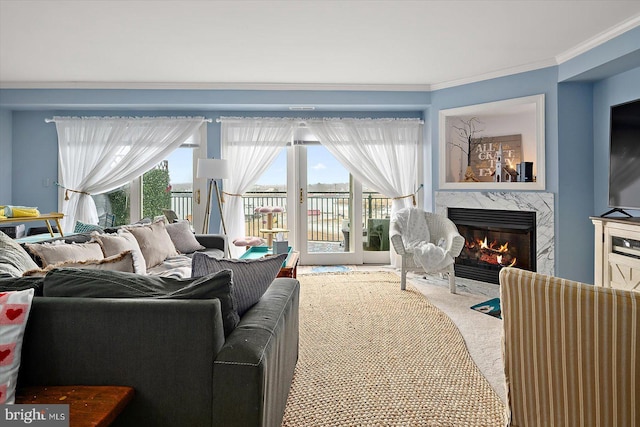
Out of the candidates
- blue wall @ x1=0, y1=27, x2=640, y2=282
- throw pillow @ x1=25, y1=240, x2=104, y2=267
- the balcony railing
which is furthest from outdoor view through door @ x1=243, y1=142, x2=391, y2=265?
throw pillow @ x1=25, y1=240, x2=104, y2=267

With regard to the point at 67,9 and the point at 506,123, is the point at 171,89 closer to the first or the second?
the point at 67,9

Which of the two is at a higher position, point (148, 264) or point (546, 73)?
point (546, 73)

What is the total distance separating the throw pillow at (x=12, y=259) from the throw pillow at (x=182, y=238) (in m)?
1.96

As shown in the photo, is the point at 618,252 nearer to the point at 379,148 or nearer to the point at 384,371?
the point at 384,371

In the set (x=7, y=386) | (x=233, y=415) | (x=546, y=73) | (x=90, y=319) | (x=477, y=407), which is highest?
(x=546, y=73)

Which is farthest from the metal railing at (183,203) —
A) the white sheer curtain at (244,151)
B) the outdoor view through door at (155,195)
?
the white sheer curtain at (244,151)

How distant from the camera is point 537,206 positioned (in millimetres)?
4020

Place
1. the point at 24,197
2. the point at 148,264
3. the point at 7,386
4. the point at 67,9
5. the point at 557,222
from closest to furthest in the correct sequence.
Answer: the point at 7,386 < the point at 67,9 < the point at 148,264 < the point at 557,222 < the point at 24,197

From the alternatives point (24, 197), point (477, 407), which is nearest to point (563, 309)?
point (477, 407)

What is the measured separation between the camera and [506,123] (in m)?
4.77

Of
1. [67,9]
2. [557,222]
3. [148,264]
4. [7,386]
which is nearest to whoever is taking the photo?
[7,386]

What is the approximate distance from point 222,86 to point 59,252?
315 centimetres

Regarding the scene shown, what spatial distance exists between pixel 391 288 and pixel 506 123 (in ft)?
8.47

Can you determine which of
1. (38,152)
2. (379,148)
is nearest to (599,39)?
(379,148)
